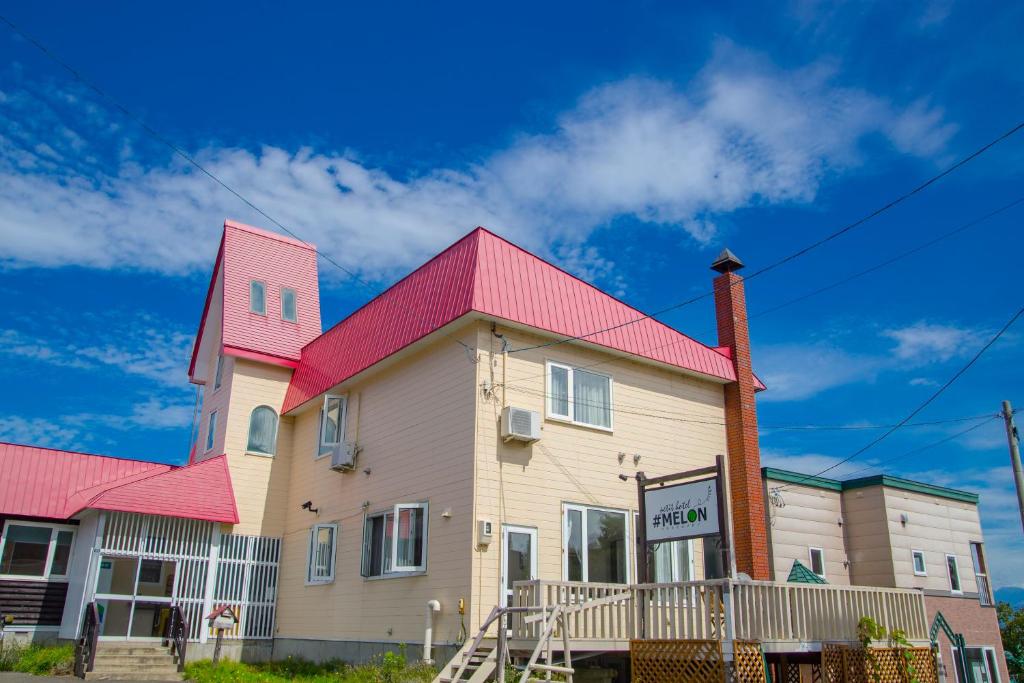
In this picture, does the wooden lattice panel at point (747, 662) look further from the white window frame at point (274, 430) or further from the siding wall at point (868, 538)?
the white window frame at point (274, 430)

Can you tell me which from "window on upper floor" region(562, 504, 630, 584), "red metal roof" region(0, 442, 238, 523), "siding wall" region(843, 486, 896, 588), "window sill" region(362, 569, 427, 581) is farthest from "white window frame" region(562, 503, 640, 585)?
"red metal roof" region(0, 442, 238, 523)

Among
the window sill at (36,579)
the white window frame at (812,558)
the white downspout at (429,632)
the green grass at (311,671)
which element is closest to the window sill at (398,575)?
the white downspout at (429,632)

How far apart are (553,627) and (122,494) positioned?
11.5 m

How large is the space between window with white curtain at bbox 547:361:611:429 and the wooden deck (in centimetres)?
351

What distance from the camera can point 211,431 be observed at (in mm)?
22141

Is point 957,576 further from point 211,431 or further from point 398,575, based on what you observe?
point 211,431

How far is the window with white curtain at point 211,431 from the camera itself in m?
21.8

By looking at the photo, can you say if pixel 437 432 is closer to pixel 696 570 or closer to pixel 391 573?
pixel 391 573

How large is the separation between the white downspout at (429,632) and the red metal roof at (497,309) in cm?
483

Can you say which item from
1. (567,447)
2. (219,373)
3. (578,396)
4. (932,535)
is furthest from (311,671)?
(932,535)

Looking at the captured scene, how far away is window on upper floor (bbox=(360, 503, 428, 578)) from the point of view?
1505 cm

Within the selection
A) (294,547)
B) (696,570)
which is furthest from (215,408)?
(696,570)

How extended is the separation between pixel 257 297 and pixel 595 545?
12663 mm

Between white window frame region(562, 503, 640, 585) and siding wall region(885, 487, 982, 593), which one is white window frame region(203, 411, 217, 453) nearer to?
white window frame region(562, 503, 640, 585)
